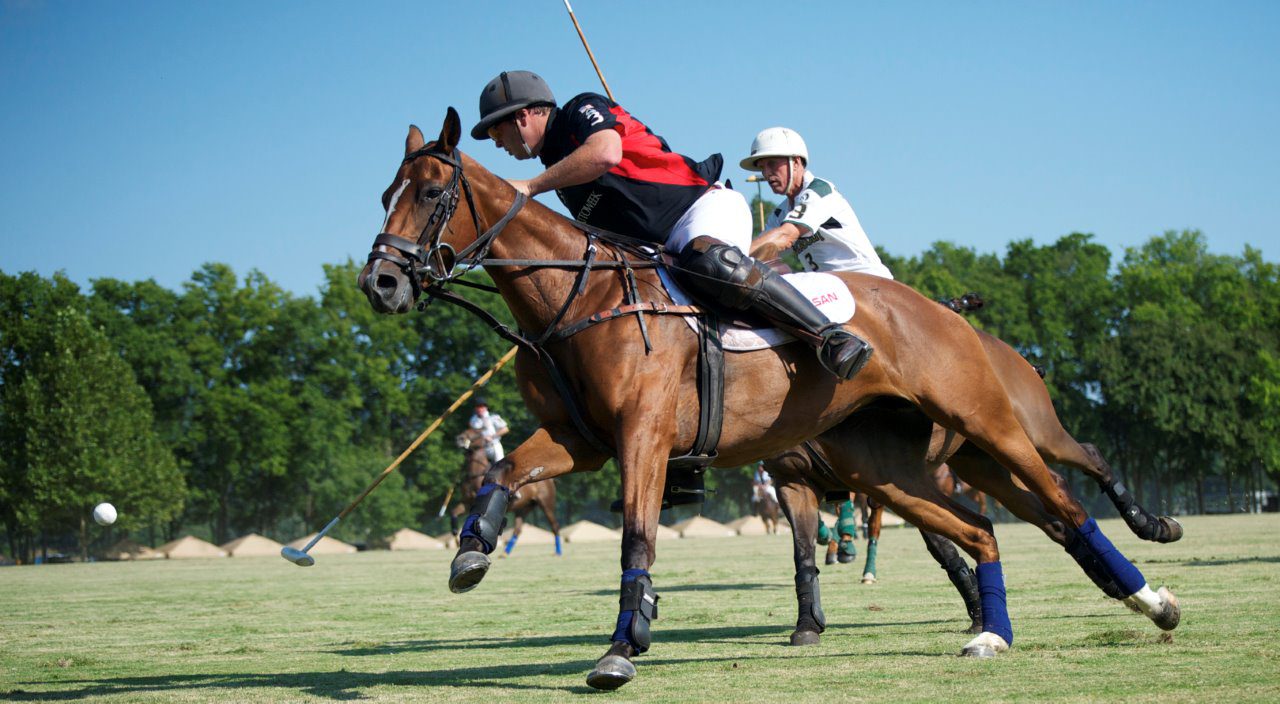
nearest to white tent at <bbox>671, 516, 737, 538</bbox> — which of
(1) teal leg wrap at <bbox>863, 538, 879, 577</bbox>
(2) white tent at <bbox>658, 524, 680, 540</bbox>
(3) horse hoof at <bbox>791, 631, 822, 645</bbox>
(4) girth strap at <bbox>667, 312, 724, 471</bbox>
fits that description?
(2) white tent at <bbox>658, 524, 680, 540</bbox>

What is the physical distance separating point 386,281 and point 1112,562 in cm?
504

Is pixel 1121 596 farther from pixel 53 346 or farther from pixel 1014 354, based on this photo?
pixel 53 346

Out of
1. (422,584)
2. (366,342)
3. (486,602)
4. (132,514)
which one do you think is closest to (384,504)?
(366,342)

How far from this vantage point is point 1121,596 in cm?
849

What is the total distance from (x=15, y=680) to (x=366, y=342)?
62.9 metres

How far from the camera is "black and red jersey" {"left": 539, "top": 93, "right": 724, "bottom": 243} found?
26.1 ft

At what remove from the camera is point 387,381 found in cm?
6862

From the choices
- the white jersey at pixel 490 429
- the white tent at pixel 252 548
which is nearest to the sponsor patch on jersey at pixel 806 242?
the white jersey at pixel 490 429

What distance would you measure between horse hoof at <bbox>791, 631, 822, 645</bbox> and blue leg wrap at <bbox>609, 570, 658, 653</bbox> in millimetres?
2576

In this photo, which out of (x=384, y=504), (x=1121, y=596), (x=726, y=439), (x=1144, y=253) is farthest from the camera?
(x=1144, y=253)

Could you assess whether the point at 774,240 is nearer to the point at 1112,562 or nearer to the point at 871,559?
the point at 1112,562

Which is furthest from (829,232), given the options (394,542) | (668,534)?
(394,542)

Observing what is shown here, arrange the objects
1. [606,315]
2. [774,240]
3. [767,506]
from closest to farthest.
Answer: [606,315]
[774,240]
[767,506]

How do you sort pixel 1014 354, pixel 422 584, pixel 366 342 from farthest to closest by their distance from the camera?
1. pixel 366 342
2. pixel 422 584
3. pixel 1014 354
